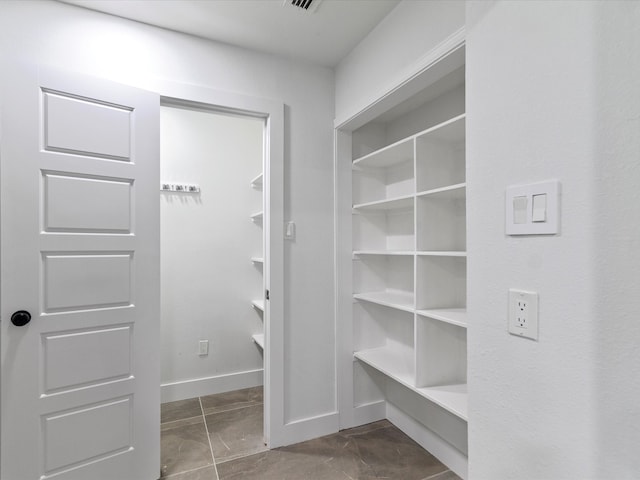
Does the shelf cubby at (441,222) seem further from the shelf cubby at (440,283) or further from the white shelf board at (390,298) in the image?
the white shelf board at (390,298)

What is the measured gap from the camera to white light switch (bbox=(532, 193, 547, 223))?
773 mm

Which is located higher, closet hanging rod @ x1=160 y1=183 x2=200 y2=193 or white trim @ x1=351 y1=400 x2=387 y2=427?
closet hanging rod @ x1=160 y1=183 x2=200 y2=193

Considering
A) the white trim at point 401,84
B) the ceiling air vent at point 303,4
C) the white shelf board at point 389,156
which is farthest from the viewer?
the white shelf board at point 389,156

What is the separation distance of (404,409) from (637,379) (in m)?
1.82

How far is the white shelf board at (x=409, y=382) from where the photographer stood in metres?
1.50

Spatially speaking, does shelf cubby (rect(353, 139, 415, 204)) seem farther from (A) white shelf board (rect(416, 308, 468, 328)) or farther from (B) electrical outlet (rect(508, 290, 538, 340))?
(B) electrical outlet (rect(508, 290, 538, 340))

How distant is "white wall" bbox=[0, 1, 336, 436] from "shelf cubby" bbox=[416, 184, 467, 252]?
682mm

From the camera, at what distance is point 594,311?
2.26 ft

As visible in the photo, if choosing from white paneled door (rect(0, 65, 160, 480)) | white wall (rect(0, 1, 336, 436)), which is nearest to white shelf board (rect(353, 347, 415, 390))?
white wall (rect(0, 1, 336, 436))

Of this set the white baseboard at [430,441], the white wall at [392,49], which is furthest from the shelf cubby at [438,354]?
the white wall at [392,49]

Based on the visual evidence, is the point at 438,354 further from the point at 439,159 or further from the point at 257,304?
the point at 257,304

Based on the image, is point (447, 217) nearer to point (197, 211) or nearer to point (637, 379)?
point (637, 379)

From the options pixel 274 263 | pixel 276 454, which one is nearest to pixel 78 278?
pixel 274 263

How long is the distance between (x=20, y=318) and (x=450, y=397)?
1991 mm
